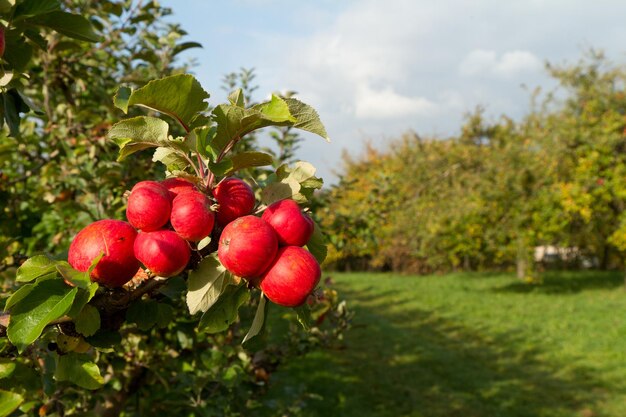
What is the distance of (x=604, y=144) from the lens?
1336cm

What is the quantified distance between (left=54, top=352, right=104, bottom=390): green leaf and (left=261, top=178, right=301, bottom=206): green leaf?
0.50 m

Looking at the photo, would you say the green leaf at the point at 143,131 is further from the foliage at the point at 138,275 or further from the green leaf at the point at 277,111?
the green leaf at the point at 277,111

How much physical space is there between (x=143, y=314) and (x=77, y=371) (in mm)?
189

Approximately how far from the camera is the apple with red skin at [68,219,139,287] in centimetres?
87

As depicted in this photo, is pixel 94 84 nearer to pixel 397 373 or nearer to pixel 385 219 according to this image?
pixel 385 219

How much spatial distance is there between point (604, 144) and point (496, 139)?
9958 millimetres

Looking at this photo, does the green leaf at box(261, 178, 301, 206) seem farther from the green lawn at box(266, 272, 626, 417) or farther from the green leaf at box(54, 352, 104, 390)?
the green lawn at box(266, 272, 626, 417)

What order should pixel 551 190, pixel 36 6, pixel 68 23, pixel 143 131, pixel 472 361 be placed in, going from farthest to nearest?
pixel 551 190, pixel 472 361, pixel 68 23, pixel 36 6, pixel 143 131

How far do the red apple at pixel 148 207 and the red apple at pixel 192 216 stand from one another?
2cm

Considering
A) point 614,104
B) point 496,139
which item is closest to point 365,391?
point 614,104

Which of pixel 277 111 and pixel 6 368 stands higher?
pixel 277 111

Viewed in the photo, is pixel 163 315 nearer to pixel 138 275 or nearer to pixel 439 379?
pixel 138 275

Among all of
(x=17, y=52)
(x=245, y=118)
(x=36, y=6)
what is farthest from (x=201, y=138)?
(x=17, y=52)

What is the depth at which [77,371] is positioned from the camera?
3.46 ft
